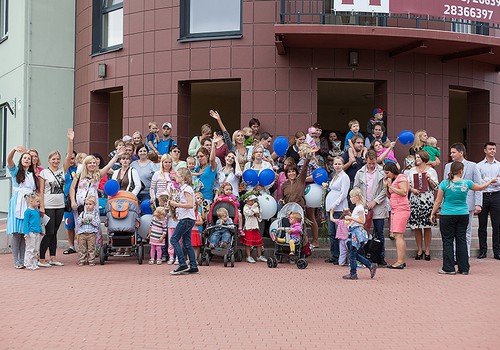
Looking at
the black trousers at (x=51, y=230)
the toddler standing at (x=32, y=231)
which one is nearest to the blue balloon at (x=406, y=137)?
the black trousers at (x=51, y=230)

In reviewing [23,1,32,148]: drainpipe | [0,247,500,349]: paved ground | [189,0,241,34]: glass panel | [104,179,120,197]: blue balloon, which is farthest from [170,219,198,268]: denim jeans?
[23,1,32,148]: drainpipe

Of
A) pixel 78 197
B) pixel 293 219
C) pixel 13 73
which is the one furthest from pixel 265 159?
pixel 13 73

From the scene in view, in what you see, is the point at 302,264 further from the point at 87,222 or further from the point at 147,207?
the point at 87,222

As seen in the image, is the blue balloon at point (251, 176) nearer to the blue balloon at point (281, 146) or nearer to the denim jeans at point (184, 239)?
the blue balloon at point (281, 146)

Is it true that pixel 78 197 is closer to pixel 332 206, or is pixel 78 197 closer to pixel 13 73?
pixel 332 206

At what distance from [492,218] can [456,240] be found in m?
2.18

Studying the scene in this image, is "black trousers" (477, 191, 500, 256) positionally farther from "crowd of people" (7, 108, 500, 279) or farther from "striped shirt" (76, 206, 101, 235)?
"striped shirt" (76, 206, 101, 235)

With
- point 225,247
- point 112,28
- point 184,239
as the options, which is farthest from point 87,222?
point 112,28

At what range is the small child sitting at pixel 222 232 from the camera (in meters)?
12.0

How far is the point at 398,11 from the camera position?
14.2 meters

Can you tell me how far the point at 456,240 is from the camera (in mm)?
11172

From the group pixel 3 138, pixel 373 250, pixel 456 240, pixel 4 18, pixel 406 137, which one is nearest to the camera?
pixel 456 240

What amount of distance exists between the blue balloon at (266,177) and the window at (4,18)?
39.5 feet

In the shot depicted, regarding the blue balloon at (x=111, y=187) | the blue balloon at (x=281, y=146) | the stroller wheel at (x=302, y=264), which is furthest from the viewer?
the blue balloon at (x=281, y=146)
